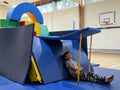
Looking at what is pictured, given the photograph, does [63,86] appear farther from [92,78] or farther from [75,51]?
[75,51]

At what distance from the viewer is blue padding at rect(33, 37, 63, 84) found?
94.3 inches

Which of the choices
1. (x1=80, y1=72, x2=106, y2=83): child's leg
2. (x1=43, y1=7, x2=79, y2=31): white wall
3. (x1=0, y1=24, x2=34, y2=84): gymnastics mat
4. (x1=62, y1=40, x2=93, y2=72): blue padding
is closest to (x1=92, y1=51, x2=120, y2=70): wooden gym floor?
(x1=62, y1=40, x2=93, y2=72): blue padding

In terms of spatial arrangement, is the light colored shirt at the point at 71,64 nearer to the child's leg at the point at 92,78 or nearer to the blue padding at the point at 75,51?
the child's leg at the point at 92,78

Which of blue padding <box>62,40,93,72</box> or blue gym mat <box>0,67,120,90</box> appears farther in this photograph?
blue padding <box>62,40,93,72</box>

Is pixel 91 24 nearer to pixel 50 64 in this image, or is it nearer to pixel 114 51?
pixel 114 51

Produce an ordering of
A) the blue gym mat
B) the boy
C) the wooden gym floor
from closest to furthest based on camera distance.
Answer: the blue gym mat → the boy → the wooden gym floor

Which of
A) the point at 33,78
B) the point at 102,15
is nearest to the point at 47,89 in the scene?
the point at 33,78

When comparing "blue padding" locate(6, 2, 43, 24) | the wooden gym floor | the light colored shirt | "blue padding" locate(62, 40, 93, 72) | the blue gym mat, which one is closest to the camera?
the blue gym mat

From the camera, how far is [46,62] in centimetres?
249

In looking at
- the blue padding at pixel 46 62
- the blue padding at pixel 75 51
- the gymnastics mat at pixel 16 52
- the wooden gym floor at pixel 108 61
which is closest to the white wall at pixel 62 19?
the wooden gym floor at pixel 108 61

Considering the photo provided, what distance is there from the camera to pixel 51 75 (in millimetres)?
2449

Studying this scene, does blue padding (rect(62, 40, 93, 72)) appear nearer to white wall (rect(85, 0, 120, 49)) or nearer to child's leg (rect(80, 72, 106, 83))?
child's leg (rect(80, 72, 106, 83))

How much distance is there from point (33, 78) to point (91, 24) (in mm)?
7050

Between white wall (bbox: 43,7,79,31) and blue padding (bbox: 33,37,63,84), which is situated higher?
white wall (bbox: 43,7,79,31)
